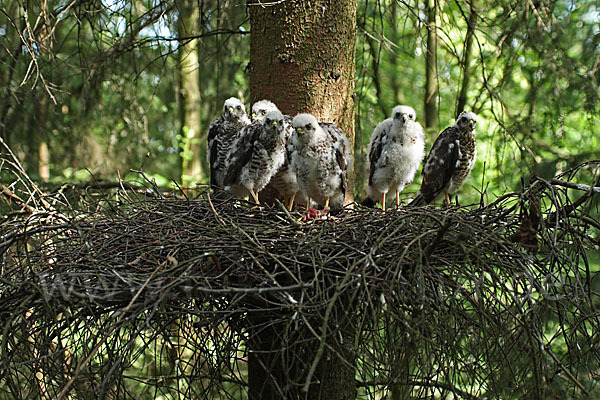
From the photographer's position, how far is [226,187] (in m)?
3.84

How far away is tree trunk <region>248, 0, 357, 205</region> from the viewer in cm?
339

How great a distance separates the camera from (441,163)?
3.75m

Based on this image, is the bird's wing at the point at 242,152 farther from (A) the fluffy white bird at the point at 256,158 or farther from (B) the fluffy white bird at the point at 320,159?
(B) the fluffy white bird at the point at 320,159

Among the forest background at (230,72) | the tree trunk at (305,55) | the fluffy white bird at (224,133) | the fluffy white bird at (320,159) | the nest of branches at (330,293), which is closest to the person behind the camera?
the nest of branches at (330,293)

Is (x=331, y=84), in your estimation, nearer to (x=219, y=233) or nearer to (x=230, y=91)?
(x=219, y=233)

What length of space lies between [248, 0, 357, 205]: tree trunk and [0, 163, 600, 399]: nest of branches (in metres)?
1.04

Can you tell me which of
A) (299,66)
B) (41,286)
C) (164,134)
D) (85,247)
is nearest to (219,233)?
(85,247)

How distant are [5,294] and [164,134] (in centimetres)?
720

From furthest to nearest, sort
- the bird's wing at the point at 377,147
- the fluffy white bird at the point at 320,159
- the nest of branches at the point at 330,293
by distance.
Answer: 1. the bird's wing at the point at 377,147
2. the fluffy white bird at the point at 320,159
3. the nest of branches at the point at 330,293

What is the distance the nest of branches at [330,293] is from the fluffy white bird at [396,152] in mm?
943

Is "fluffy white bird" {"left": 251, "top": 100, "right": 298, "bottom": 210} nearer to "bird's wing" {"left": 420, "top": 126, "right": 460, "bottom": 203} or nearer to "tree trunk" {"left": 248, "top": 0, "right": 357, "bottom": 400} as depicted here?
"tree trunk" {"left": 248, "top": 0, "right": 357, "bottom": 400}

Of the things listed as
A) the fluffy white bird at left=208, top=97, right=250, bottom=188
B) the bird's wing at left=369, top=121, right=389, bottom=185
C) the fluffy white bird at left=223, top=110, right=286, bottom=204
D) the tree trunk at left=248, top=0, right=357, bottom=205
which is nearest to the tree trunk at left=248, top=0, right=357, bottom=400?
the tree trunk at left=248, top=0, right=357, bottom=205

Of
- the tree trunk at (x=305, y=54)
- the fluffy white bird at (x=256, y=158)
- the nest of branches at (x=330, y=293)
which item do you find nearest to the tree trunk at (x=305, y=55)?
the tree trunk at (x=305, y=54)

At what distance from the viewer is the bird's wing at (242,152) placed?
359cm
